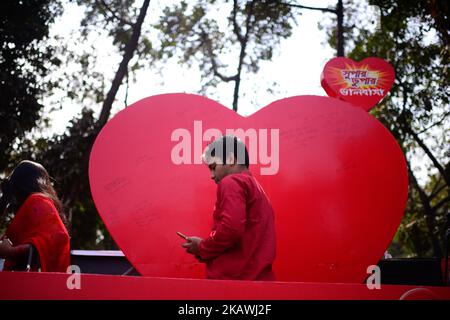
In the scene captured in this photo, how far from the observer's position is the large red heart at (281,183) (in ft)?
13.2

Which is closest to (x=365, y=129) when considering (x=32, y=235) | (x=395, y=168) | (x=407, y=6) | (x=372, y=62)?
(x=395, y=168)

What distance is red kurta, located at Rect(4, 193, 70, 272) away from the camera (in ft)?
9.32

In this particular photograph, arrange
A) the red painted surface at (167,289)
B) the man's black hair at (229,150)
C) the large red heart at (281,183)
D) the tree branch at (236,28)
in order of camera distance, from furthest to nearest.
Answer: the tree branch at (236,28) → the large red heart at (281,183) → the man's black hair at (229,150) → the red painted surface at (167,289)

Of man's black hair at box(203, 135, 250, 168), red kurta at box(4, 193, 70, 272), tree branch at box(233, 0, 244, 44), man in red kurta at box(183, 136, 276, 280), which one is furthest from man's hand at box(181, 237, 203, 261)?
tree branch at box(233, 0, 244, 44)

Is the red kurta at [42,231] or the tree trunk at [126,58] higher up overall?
the tree trunk at [126,58]

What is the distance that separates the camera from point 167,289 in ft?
5.30

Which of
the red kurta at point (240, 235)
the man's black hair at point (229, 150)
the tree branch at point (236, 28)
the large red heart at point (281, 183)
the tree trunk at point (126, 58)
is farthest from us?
the tree branch at point (236, 28)

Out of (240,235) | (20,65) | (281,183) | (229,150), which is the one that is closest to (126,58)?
(20,65)

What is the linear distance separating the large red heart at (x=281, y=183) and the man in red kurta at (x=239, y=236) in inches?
57.3

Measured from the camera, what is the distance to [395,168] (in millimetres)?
4230

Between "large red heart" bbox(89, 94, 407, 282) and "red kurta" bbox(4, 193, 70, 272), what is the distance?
1.06 m

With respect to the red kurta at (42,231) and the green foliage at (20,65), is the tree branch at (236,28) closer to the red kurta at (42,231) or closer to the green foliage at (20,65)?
the green foliage at (20,65)

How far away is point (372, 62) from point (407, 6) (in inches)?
237

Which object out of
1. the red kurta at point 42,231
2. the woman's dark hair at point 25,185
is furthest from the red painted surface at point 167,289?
the woman's dark hair at point 25,185
